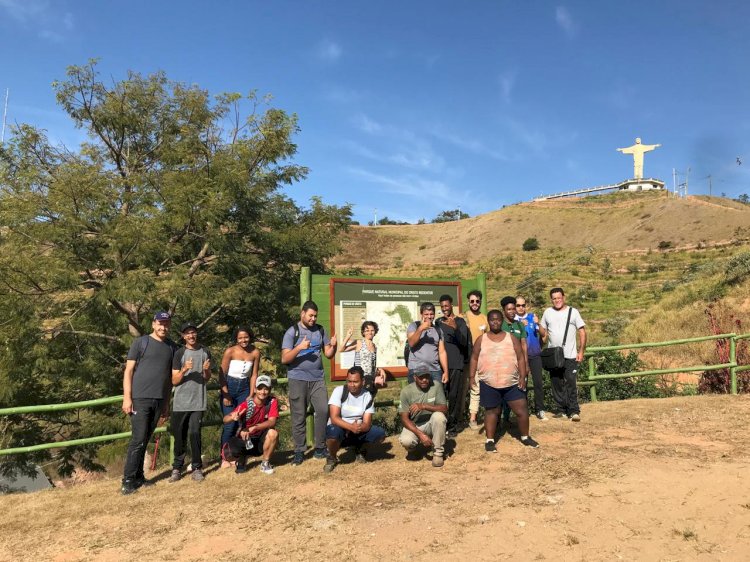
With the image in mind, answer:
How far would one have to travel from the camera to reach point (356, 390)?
17.7 feet

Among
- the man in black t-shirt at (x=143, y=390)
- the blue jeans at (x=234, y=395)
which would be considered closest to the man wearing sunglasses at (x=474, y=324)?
the blue jeans at (x=234, y=395)

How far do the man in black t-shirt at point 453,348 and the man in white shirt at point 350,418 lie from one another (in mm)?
1139

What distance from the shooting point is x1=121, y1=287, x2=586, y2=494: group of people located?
501cm

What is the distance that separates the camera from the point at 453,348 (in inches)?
240

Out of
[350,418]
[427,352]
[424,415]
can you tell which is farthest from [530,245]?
[350,418]

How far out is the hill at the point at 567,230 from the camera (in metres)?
59.1

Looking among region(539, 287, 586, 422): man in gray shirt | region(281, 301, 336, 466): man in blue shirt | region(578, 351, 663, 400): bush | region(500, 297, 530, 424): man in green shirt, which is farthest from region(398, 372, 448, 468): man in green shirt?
region(578, 351, 663, 400): bush

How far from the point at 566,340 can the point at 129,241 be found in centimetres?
867

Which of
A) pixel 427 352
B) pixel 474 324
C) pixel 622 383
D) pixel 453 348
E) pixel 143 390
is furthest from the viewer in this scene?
pixel 622 383

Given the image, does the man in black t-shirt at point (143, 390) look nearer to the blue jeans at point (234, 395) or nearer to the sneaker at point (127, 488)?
the sneaker at point (127, 488)

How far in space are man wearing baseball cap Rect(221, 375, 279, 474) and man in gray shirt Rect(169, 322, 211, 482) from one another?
1.09ft

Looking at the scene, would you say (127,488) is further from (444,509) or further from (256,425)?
(444,509)

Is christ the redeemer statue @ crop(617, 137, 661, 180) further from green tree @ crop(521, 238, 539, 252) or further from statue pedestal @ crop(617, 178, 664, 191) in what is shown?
green tree @ crop(521, 238, 539, 252)

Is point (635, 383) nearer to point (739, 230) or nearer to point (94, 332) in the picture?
point (94, 332)
